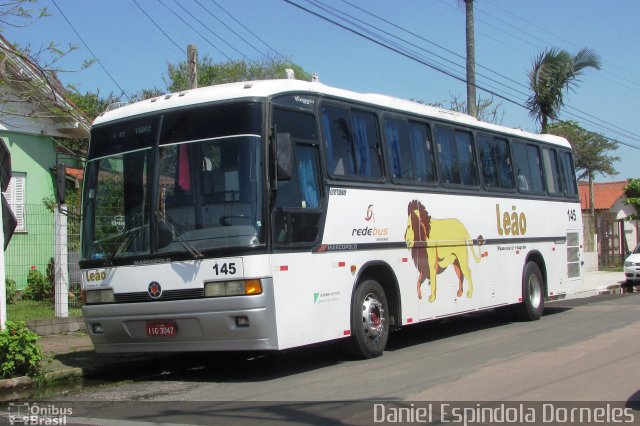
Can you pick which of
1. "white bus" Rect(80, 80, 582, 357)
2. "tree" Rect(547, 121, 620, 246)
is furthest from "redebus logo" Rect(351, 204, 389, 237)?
"tree" Rect(547, 121, 620, 246)

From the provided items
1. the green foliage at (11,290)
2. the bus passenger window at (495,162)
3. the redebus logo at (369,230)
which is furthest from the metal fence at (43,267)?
the bus passenger window at (495,162)

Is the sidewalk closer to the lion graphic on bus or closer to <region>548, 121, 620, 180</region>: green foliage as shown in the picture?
the lion graphic on bus

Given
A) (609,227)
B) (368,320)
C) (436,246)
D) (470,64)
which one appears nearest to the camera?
(368,320)

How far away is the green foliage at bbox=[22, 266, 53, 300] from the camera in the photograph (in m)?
15.0

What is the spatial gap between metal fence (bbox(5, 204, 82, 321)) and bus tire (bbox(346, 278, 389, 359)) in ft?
17.8

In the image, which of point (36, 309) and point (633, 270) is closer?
point (36, 309)

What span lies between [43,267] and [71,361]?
17.2ft

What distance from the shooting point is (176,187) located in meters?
9.04

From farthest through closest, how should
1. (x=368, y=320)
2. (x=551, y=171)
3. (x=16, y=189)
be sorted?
(x=16, y=189) < (x=551, y=171) < (x=368, y=320)

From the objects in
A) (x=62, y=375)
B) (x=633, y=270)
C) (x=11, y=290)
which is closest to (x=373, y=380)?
(x=62, y=375)

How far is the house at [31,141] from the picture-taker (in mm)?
11945

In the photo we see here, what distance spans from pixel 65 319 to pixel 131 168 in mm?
4671

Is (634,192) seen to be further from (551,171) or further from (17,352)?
(17,352)

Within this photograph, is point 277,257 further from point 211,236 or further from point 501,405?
point 501,405
